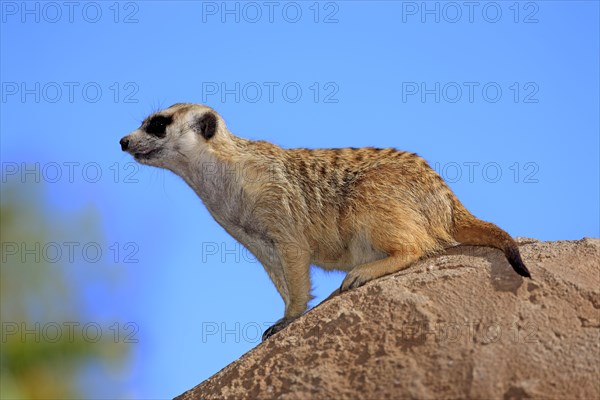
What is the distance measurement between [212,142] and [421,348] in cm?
303

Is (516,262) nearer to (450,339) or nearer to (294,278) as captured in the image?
(450,339)

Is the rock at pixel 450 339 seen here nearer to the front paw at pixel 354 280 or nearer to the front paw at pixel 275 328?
the front paw at pixel 354 280

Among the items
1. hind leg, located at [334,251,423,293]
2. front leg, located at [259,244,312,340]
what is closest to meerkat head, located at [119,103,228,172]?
front leg, located at [259,244,312,340]

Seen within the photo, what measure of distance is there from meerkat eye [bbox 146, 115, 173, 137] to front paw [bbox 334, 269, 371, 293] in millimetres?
2137

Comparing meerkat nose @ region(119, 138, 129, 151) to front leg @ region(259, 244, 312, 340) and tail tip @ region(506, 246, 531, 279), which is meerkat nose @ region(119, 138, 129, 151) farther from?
tail tip @ region(506, 246, 531, 279)

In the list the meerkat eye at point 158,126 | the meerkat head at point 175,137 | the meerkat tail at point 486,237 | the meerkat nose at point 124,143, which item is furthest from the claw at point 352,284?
the meerkat nose at point 124,143

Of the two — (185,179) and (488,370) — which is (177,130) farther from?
(488,370)

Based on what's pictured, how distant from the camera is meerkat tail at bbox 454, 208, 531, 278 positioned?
4.73 metres

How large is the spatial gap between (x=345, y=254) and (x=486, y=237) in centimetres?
126

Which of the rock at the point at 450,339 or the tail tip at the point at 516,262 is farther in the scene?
the tail tip at the point at 516,262

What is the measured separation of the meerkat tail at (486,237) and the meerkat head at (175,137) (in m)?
2.14

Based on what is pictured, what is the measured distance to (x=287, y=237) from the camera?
6.26 m

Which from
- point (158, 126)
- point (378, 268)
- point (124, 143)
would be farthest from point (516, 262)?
point (124, 143)

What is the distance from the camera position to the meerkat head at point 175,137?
6.75 meters
